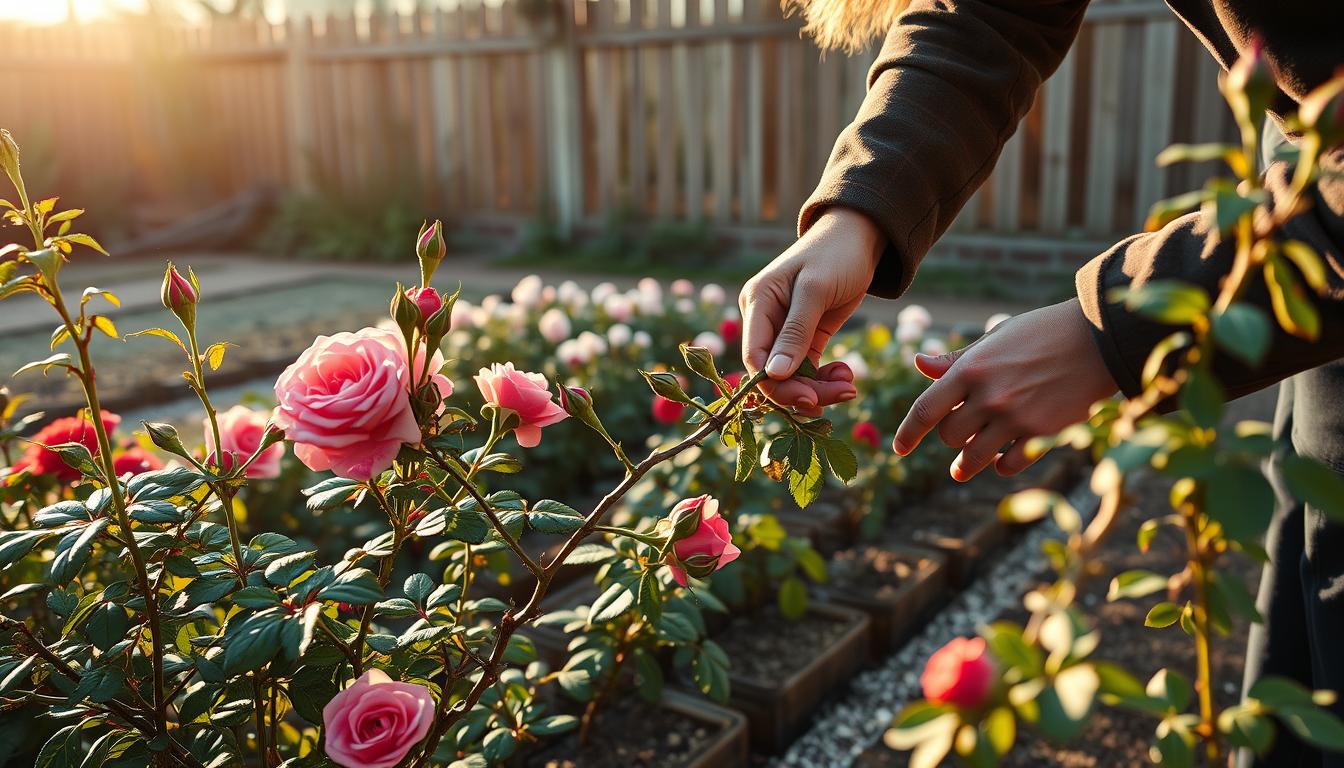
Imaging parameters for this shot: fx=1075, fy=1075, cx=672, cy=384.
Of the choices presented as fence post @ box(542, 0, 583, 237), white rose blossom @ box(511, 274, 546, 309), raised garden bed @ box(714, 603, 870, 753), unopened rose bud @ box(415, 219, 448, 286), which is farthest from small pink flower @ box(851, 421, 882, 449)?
fence post @ box(542, 0, 583, 237)

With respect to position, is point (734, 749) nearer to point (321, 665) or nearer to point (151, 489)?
point (321, 665)

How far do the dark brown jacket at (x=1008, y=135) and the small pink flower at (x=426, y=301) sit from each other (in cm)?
51

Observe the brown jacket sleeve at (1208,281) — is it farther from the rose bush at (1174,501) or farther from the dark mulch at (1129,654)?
the dark mulch at (1129,654)

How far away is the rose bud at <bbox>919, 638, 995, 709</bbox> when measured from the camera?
0.49 metres

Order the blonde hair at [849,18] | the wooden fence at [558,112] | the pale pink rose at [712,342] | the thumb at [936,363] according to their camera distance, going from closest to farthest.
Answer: the thumb at [936,363] < the blonde hair at [849,18] < the pale pink rose at [712,342] < the wooden fence at [558,112]

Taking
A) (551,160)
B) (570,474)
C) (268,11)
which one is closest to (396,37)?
(551,160)

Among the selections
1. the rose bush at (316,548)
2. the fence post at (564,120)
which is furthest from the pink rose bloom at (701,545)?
the fence post at (564,120)

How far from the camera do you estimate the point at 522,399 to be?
98cm

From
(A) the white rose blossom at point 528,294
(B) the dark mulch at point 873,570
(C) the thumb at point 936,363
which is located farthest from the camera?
(A) the white rose blossom at point 528,294

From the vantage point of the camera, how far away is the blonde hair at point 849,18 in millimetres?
1562

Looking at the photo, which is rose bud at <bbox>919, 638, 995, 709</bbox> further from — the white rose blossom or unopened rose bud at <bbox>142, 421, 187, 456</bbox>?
the white rose blossom

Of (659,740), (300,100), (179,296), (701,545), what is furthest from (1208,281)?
(300,100)

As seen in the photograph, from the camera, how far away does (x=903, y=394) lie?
3.04m

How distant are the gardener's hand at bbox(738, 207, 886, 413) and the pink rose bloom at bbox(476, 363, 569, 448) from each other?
→ 0.67ft
